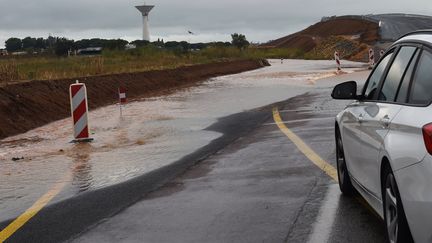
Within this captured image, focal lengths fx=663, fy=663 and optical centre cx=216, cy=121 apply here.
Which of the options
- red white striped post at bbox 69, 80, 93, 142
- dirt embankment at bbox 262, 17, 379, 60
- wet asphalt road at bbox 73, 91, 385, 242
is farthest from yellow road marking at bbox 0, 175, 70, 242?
dirt embankment at bbox 262, 17, 379, 60

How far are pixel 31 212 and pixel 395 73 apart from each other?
14.1 ft

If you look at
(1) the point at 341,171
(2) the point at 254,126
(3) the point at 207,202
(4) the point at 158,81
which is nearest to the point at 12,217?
(3) the point at 207,202

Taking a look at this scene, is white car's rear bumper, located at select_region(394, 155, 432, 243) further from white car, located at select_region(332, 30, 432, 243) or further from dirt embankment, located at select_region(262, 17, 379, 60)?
dirt embankment, located at select_region(262, 17, 379, 60)

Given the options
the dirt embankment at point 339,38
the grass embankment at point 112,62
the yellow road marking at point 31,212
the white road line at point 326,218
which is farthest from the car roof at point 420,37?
the dirt embankment at point 339,38

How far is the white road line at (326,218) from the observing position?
5.68 meters

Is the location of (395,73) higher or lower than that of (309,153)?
higher

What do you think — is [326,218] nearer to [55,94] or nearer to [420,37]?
[420,37]

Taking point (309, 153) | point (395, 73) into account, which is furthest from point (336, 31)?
point (395, 73)

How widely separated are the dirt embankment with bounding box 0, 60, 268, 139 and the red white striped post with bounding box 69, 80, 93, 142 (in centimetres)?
305

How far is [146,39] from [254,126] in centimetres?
10027

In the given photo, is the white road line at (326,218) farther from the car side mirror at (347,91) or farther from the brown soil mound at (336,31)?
the brown soil mound at (336,31)

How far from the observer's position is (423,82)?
15.1 ft

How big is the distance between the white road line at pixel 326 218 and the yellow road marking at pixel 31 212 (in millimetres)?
2949

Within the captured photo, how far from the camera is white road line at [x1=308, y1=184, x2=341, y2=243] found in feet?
18.6
